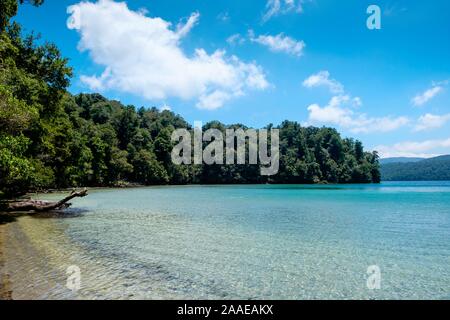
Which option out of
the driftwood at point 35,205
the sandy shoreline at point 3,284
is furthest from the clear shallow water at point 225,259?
the driftwood at point 35,205

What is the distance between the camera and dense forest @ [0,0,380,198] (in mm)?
14516

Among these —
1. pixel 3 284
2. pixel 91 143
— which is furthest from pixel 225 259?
pixel 91 143

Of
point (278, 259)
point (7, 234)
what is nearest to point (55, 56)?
point (7, 234)

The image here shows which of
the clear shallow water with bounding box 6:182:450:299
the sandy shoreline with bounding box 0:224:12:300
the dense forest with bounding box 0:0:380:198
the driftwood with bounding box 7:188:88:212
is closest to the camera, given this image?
the sandy shoreline with bounding box 0:224:12:300

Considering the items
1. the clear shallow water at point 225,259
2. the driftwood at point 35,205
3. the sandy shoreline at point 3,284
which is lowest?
the clear shallow water at point 225,259

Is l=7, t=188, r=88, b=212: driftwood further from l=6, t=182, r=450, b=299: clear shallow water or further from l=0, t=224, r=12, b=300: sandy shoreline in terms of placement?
l=0, t=224, r=12, b=300: sandy shoreline

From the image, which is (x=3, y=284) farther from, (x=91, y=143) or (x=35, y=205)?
(x=91, y=143)

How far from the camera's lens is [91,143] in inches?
2625

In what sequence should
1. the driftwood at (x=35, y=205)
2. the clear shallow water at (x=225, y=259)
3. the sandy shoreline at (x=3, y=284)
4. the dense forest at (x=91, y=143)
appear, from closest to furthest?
1. the sandy shoreline at (x=3, y=284)
2. the clear shallow water at (x=225, y=259)
3. the dense forest at (x=91, y=143)
4. the driftwood at (x=35, y=205)

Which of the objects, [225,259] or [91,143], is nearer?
[225,259]

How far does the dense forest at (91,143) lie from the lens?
14516 mm

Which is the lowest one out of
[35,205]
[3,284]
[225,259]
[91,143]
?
[225,259]

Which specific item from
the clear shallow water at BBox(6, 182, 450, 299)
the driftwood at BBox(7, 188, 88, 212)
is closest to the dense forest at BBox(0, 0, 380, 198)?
the driftwood at BBox(7, 188, 88, 212)

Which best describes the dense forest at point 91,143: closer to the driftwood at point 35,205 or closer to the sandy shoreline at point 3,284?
the driftwood at point 35,205
